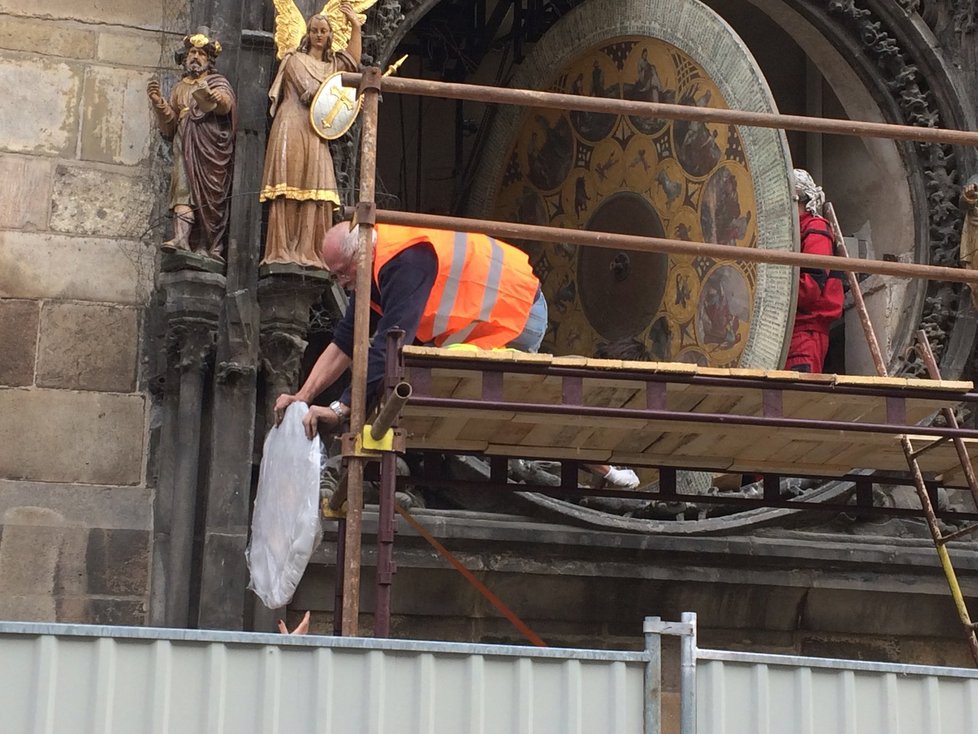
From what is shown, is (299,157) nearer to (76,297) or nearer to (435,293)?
(76,297)

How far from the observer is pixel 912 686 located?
6.04m

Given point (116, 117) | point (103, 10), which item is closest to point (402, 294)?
point (116, 117)

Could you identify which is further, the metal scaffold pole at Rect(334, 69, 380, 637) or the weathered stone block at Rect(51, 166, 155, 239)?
the weathered stone block at Rect(51, 166, 155, 239)

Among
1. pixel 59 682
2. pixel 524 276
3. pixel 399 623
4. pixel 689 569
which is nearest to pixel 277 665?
pixel 59 682

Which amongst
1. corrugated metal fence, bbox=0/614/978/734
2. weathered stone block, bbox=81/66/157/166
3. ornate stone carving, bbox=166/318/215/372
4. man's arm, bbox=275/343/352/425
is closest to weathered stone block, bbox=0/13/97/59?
weathered stone block, bbox=81/66/157/166

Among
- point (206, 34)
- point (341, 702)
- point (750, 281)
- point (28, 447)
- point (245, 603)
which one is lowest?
point (341, 702)

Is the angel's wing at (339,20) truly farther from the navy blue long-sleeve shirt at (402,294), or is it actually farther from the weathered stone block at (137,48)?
the navy blue long-sleeve shirt at (402,294)

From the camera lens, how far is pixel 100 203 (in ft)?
31.2

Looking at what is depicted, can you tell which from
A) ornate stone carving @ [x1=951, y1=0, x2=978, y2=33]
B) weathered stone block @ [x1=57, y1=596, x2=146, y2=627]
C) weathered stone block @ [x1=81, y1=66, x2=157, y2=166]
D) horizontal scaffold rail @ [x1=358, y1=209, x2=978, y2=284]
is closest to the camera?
horizontal scaffold rail @ [x1=358, y1=209, x2=978, y2=284]

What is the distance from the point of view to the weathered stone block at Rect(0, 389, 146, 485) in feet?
30.0

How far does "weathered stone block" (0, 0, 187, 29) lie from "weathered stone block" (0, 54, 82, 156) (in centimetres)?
23

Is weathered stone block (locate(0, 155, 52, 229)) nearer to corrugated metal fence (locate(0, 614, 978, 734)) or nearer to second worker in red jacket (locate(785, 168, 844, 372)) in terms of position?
second worker in red jacket (locate(785, 168, 844, 372))

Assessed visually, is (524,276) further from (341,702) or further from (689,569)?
(341,702)

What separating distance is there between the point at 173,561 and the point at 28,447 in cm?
88
